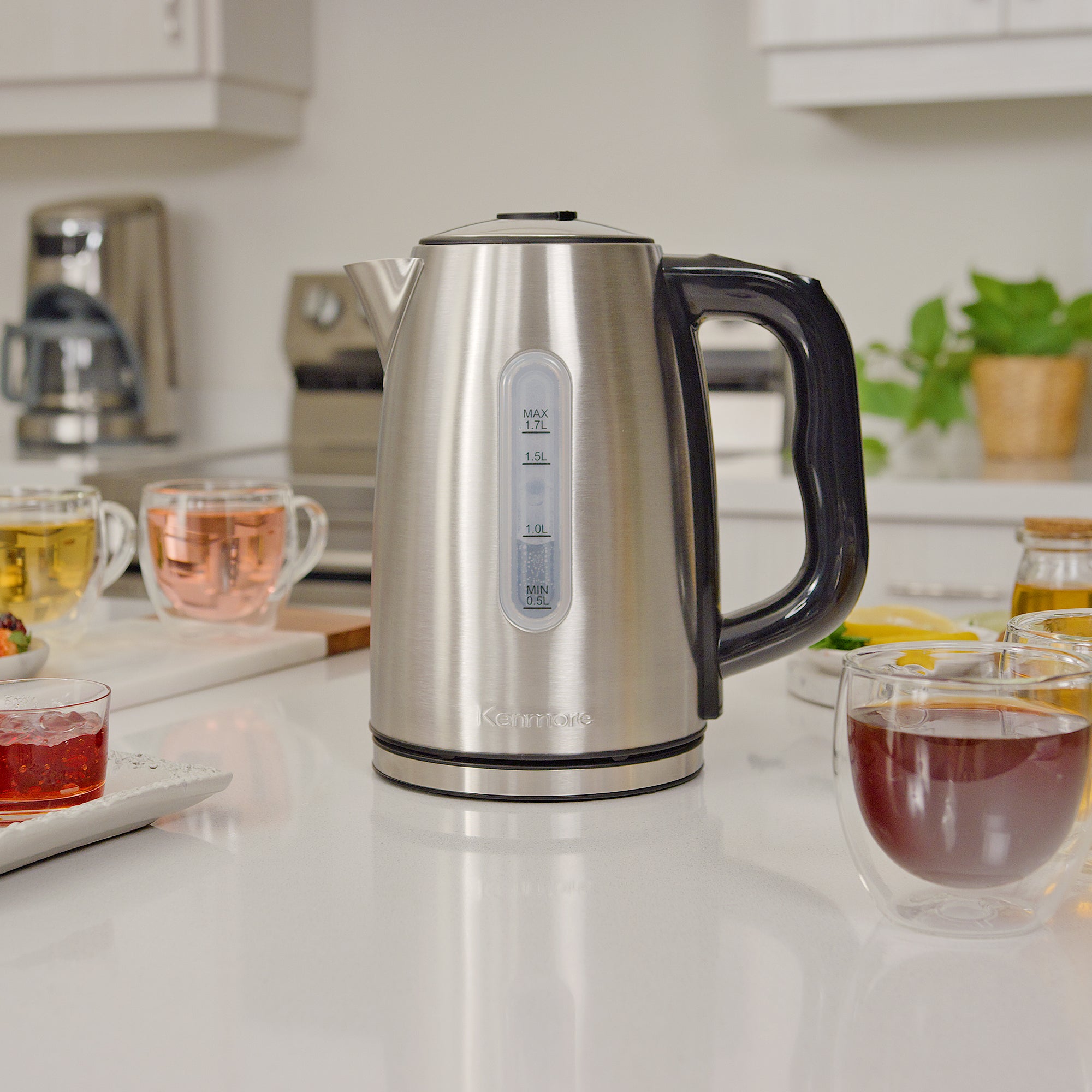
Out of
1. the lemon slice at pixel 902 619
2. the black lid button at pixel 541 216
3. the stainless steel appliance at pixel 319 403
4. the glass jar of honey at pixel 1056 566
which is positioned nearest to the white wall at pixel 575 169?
the stainless steel appliance at pixel 319 403

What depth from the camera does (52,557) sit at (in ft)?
2.91

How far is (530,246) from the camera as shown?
61cm

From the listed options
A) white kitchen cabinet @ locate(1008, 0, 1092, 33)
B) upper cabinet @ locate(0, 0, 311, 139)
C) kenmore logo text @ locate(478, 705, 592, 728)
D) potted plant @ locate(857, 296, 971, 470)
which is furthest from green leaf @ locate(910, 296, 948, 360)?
kenmore logo text @ locate(478, 705, 592, 728)

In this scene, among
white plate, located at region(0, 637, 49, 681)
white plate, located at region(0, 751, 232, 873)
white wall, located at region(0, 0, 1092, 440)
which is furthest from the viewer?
white wall, located at region(0, 0, 1092, 440)

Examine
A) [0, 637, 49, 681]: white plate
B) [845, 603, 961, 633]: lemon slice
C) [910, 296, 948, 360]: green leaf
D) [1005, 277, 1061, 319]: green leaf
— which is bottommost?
[0, 637, 49, 681]: white plate

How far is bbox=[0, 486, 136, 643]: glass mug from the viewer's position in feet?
2.90

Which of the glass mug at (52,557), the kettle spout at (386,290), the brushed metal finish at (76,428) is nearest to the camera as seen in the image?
the kettle spout at (386,290)

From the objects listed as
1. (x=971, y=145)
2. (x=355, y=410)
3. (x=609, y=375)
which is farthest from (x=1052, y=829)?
(x=355, y=410)

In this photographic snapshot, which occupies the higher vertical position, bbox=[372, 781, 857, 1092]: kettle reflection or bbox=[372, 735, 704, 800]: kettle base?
bbox=[372, 735, 704, 800]: kettle base

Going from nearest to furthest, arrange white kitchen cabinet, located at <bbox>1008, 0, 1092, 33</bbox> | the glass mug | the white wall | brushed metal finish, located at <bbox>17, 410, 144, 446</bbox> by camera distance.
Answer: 1. the glass mug
2. white kitchen cabinet, located at <bbox>1008, 0, 1092, 33</bbox>
3. the white wall
4. brushed metal finish, located at <bbox>17, 410, 144, 446</bbox>

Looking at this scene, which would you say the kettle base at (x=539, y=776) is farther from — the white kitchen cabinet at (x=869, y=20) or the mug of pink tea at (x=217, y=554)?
the white kitchen cabinet at (x=869, y=20)

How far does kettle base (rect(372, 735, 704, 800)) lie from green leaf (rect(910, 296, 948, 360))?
66.9 inches

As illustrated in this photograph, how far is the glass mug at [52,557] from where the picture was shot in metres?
0.88

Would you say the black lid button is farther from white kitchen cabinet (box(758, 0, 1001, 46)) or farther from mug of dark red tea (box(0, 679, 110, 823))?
white kitchen cabinet (box(758, 0, 1001, 46))
